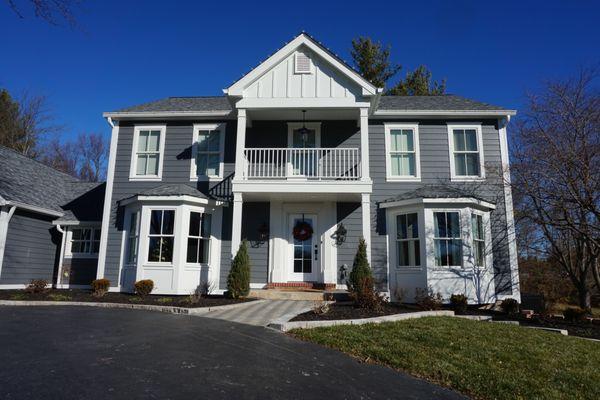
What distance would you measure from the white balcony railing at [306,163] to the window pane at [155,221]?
3033mm

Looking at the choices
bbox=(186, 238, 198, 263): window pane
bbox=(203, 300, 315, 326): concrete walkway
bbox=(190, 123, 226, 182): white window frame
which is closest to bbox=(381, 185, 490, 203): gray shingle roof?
bbox=(203, 300, 315, 326): concrete walkway

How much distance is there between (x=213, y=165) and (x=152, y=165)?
85.6 inches

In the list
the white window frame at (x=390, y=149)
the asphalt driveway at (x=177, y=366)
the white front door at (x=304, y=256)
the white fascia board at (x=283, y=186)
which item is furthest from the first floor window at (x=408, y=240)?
the asphalt driveway at (x=177, y=366)

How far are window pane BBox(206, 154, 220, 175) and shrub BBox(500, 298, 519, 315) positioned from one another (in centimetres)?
964

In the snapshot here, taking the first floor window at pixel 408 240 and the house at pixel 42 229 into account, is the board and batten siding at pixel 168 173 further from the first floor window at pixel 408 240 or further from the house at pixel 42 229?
the first floor window at pixel 408 240

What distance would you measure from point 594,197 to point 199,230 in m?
11.4

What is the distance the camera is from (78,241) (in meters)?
14.4

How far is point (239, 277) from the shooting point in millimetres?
10945

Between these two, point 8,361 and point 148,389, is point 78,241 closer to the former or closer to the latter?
point 8,361

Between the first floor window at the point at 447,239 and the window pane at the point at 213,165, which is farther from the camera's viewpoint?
the window pane at the point at 213,165

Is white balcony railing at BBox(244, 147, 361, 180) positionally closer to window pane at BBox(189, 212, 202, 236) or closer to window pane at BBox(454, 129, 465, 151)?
window pane at BBox(189, 212, 202, 236)

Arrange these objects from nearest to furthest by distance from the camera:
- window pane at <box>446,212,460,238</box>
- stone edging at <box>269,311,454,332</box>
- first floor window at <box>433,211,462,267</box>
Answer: stone edging at <box>269,311,454,332</box> < first floor window at <box>433,211,462,267</box> < window pane at <box>446,212,460,238</box>

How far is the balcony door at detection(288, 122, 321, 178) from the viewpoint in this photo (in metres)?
13.4

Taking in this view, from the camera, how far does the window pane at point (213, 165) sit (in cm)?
1359
